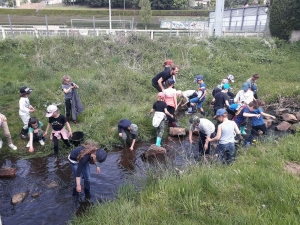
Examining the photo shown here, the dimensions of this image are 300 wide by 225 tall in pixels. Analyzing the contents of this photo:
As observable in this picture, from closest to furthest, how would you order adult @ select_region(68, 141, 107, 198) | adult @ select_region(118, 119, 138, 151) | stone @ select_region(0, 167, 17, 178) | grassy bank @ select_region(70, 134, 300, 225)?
grassy bank @ select_region(70, 134, 300, 225)
adult @ select_region(68, 141, 107, 198)
stone @ select_region(0, 167, 17, 178)
adult @ select_region(118, 119, 138, 151)

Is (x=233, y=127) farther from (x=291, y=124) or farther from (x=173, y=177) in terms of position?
(x=291, y=124)

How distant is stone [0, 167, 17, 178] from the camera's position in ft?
21.3

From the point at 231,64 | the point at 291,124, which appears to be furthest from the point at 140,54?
the point at 291,124

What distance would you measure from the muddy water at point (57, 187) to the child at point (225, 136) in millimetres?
1318

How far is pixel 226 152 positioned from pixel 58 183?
402 centimetres

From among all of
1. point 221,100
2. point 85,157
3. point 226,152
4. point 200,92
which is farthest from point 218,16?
point 85,157

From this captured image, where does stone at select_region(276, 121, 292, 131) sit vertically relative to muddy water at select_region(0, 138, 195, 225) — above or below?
above

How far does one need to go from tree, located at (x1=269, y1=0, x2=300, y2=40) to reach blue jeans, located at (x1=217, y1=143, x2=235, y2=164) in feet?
61.1

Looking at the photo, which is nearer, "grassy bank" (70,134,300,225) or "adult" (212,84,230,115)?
"grassy bank" (70,134,300,225)

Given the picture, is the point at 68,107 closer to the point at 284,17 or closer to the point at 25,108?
the point at 25,108

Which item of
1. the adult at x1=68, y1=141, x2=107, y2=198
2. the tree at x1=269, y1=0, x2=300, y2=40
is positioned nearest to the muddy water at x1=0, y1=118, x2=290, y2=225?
the adult at x1=68, y1=141, x2=107, y2=198

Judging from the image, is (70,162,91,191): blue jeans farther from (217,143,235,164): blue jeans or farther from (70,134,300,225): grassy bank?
(217,143,235,164): blue jeans

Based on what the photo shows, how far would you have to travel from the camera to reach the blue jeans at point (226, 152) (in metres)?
6.31

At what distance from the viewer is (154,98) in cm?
1152
